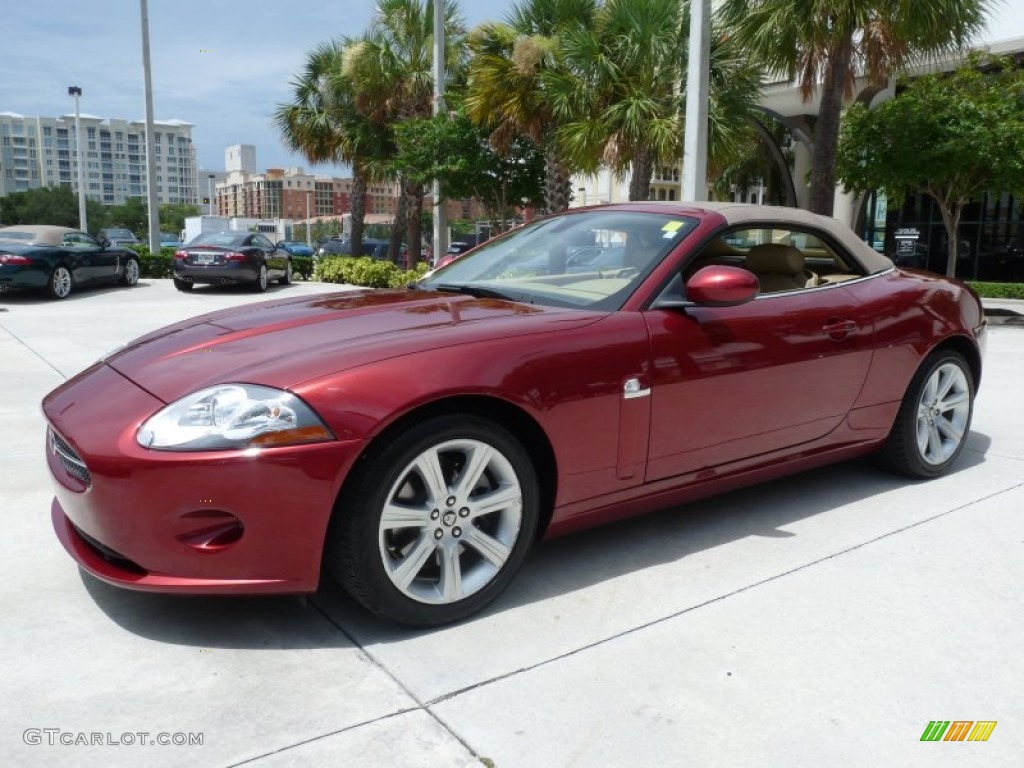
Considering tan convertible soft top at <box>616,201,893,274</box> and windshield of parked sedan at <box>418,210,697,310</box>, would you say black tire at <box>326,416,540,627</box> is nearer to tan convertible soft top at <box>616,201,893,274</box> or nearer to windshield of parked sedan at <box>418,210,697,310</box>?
windshield of parked sedan at <box>418,210,697,310</box>

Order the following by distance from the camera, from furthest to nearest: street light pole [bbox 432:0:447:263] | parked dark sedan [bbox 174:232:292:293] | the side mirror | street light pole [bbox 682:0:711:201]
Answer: street light pole [bbox 432:0:447:263] < parked dark sedan [bbox 174:232:292:293] < street light pole [bbox 682:0:711:201] < the side mirror

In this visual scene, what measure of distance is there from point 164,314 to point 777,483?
1125 cm

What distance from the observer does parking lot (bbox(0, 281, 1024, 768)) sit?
2238 millimetres

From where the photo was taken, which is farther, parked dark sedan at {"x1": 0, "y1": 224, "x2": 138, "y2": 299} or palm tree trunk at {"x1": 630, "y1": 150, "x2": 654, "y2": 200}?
parked dark sedan at {"x1": 0, "y1": 224, "x2": 138, "y2": 299}

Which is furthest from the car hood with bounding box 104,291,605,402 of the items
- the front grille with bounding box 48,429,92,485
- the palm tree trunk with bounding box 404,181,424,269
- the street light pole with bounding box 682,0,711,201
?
the palm tree trunk with bounding box 404,181,424,269

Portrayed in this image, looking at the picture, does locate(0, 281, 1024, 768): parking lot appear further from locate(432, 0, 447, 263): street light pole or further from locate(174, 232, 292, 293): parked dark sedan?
locate(432, 0, 447, 263): street light pole

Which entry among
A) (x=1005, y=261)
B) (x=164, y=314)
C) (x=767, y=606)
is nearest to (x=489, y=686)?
(x=767, y=606)

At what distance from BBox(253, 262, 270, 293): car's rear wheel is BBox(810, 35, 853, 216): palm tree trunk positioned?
34.0 ft

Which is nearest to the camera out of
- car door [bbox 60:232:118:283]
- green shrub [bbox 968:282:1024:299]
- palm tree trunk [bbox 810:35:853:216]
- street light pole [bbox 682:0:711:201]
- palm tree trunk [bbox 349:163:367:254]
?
street light pole [bbox 682:0:711:201]

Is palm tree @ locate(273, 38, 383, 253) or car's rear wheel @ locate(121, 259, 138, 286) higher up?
palm tree @ locate(273, 38, 383, 253)

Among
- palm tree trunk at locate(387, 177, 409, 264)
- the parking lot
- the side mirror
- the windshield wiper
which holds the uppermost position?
palm tree trunk at locate(387, 177, 409, 264)

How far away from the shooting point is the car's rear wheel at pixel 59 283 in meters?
15.3

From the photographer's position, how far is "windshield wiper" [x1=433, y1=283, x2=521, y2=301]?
11.8 feet

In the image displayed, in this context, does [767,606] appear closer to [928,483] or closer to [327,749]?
[327,749]
